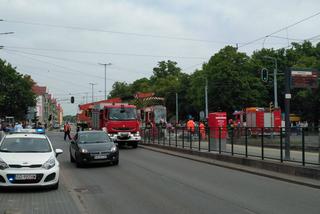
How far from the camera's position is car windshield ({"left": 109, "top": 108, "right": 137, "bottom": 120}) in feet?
109

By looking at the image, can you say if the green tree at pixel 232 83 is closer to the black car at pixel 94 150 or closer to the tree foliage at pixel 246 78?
the tree foliage at pixel 246 78

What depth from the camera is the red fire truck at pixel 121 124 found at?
32.7m

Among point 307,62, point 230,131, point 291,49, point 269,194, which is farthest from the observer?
point 291,49

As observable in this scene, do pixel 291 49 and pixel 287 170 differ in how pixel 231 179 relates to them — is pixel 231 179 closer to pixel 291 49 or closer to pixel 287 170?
pixel 287 170

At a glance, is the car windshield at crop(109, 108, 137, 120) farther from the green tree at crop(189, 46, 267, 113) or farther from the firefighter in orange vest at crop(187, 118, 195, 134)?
the green tree at crop(189, 46, 267, 113)

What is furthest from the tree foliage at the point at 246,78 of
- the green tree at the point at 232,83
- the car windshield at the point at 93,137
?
the car windshield at the point at 93,137

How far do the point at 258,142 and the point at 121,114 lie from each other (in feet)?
52.4

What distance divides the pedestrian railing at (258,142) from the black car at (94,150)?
4.69 meters

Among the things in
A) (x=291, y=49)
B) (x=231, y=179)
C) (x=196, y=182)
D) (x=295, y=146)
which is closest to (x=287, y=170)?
(x=295, y=146)

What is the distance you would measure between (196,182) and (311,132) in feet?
12.2

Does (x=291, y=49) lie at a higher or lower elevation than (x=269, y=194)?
higher

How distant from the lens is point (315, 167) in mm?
15039

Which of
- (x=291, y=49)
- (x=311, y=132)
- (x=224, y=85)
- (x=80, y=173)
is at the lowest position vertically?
(x=80, y=173)

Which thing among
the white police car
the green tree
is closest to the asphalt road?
the white police car
